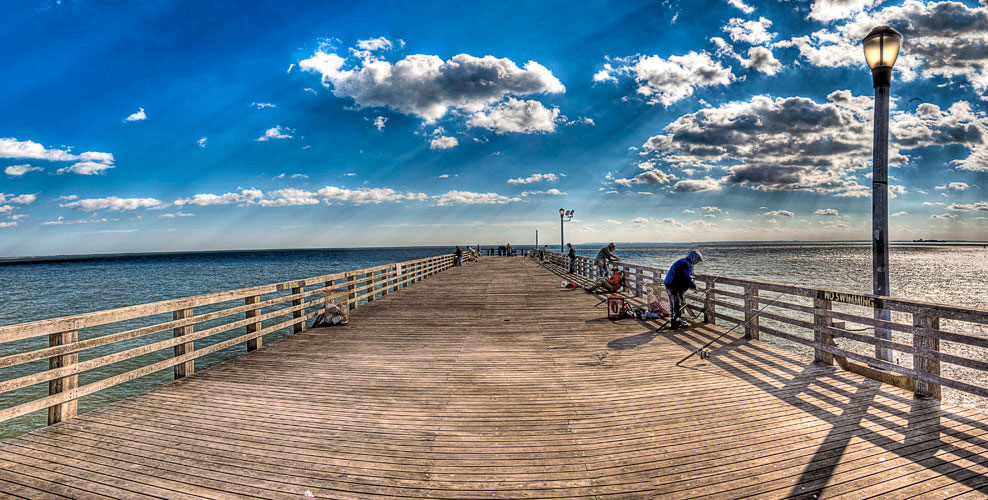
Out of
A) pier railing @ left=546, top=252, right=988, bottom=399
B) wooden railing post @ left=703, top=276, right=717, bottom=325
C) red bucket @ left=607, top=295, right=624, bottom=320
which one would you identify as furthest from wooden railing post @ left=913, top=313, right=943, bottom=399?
red bucket @ left=607, top=295, right=624, bottom=320

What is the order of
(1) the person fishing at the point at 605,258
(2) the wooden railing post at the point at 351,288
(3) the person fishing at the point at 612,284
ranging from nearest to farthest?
(2) the wooden railing post at the point at 351,288 < (3) the person fishing at the point at 612,284 < (1) the person fishing at the point at 605,258

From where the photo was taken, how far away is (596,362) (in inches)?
252

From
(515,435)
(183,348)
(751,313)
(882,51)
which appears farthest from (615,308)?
(183,348)

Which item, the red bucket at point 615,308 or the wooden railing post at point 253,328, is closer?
the wooden railing post at point 253,328

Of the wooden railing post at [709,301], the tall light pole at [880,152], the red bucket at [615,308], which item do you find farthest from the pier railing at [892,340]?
the red bucket at [615,308]

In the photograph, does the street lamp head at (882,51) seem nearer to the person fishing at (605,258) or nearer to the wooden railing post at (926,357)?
the wooden railing post at (926,357)

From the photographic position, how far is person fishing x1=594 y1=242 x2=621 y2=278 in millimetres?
15125

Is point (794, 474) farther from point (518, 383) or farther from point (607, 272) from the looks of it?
point (607, 272)

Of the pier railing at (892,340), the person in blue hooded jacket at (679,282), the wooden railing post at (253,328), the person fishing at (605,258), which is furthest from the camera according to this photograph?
the person fishing at (605,258)

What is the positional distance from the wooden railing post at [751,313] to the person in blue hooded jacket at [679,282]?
0.99 m

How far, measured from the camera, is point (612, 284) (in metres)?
13.0

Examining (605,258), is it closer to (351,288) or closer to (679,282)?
(679,282)

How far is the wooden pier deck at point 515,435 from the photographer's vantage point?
3209mm

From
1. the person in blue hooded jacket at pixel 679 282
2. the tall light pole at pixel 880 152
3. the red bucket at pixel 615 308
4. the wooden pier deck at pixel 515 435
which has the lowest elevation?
the wooden pier deck at pixel 515 435
